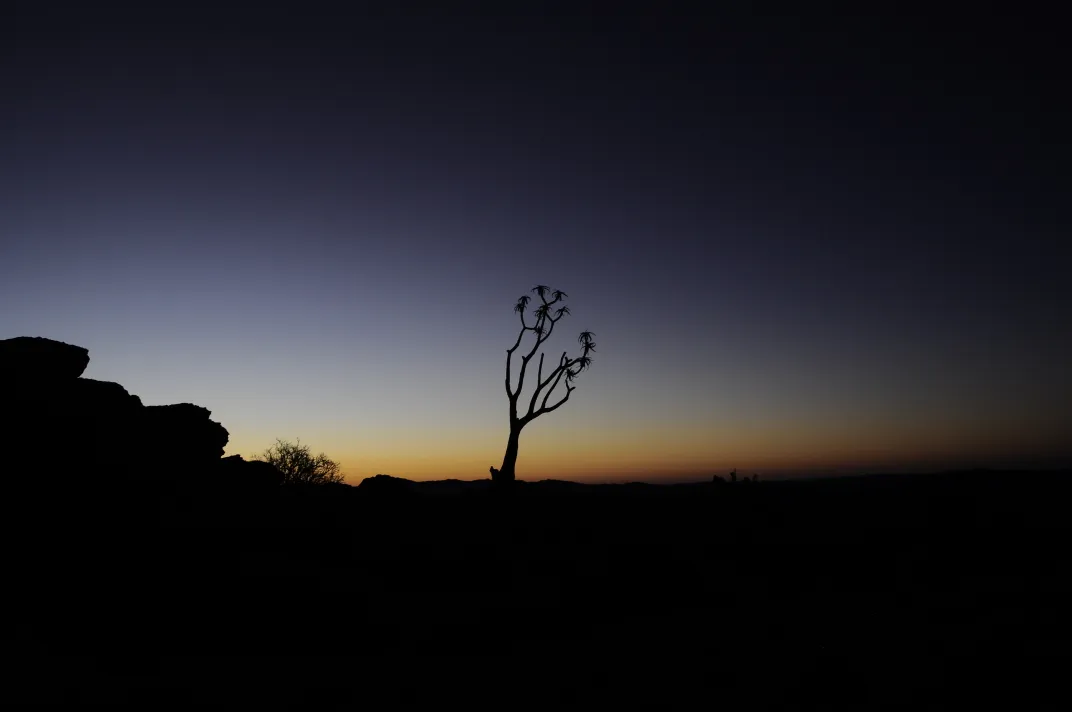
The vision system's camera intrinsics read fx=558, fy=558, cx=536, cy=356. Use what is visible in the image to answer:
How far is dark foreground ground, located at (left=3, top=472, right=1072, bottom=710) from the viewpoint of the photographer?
9672 millimetres

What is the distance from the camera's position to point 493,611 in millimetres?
13578

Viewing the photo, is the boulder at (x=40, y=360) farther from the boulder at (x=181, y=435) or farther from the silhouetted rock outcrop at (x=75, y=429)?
the boulder at (x=181, y=435)

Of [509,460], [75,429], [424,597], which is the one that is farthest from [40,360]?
[509,460]

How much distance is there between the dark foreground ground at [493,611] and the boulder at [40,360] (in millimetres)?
4091

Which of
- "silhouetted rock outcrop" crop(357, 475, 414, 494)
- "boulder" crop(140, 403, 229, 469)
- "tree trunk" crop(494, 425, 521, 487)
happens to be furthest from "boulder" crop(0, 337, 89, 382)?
"tree trunk" crop(494, 425, 521, 487)

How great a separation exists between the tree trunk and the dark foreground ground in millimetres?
7206

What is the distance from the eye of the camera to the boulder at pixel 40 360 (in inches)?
582

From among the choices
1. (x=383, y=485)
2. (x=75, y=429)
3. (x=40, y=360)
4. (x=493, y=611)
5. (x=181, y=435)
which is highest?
(x=40, y=360)

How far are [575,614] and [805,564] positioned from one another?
8.89m

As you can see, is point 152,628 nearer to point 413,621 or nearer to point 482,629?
point 413,621

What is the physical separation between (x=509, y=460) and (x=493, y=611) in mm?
14596

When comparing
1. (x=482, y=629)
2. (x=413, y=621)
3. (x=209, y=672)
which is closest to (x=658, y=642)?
(x=482, y=629)

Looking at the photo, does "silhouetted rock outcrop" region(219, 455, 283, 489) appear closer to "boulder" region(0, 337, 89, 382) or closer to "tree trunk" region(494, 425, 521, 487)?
"boulder" region(0, 337, 89, 382)

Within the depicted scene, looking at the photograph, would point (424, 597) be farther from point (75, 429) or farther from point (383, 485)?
point (383, 485)
